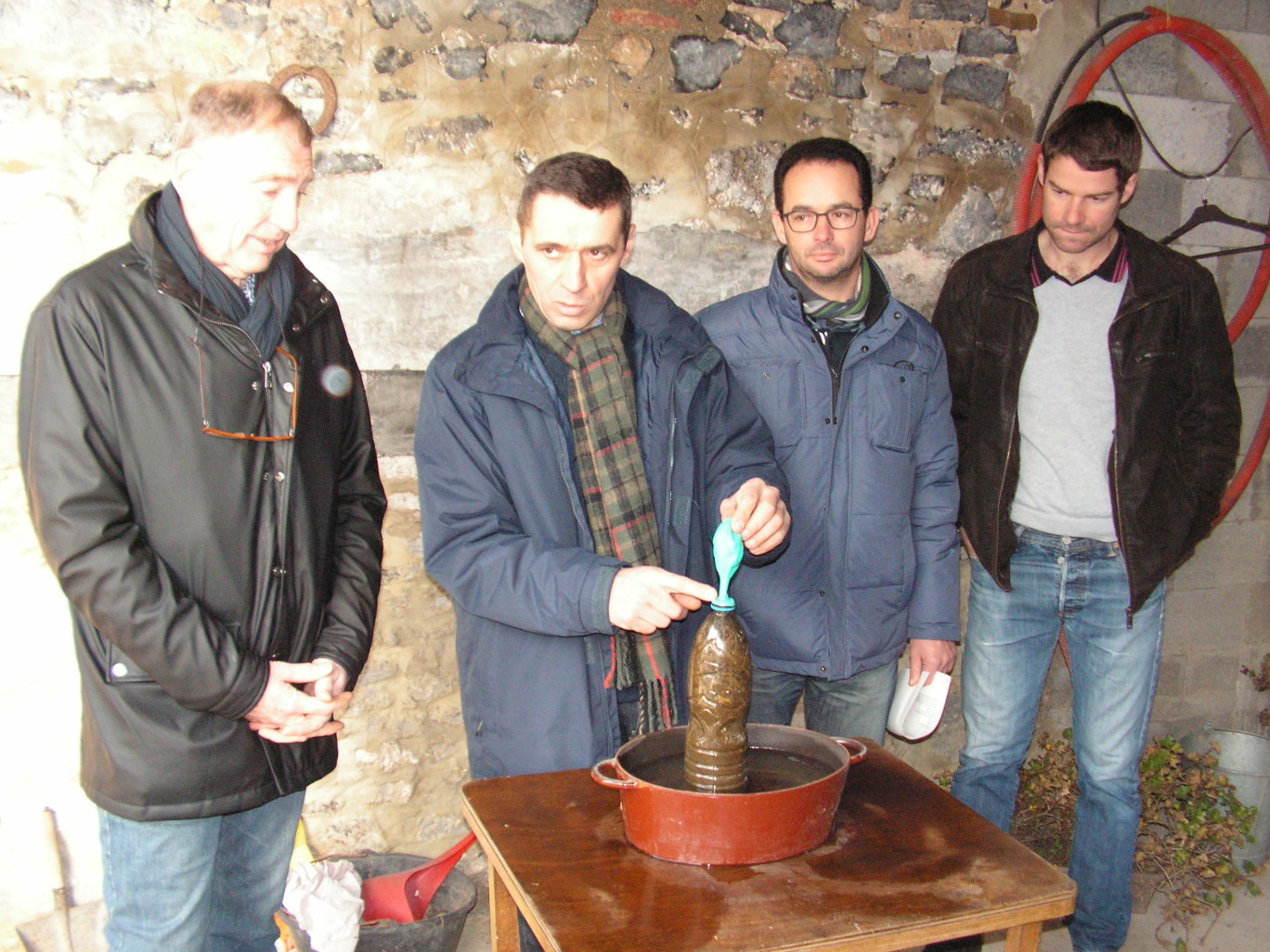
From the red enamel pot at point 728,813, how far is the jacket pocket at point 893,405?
1093 millimetres

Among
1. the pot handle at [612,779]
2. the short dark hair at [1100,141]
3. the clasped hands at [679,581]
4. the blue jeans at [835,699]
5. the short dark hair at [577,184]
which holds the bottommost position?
the blue jeans at [835,699]

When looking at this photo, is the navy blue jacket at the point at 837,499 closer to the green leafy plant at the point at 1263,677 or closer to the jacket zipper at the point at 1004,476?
the jacket zipper at the point at 1004,476

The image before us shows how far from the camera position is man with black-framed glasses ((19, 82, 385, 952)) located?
170 centimetres

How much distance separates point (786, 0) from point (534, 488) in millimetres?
1865

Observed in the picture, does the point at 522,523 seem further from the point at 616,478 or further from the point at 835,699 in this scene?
the point at 835,699

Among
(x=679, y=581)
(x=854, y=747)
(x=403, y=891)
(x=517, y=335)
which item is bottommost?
(x=403, y=891)

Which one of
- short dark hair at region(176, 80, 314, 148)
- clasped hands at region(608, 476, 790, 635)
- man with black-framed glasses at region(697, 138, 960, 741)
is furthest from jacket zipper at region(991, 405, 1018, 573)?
short dark hair at region(176, 80, 314, 148)

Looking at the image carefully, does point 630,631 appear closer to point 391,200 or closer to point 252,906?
point 252,906

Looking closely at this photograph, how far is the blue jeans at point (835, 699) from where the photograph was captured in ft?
8.50

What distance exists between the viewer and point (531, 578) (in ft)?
6.34

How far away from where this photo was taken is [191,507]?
1.79 m

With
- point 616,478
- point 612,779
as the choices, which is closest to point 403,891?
point 616,478

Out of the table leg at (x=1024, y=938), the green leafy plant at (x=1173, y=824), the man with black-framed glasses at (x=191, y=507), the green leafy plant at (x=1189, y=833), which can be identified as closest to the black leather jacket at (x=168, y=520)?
the man with black-framed glasses at (x=191, y=507)

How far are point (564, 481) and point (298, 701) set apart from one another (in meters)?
0.63
